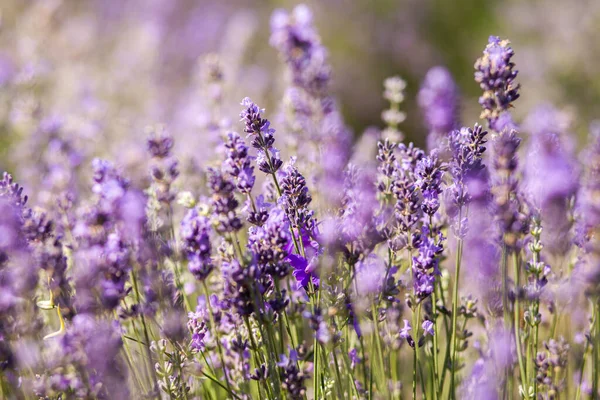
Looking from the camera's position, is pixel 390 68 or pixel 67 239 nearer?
pixel 67 239

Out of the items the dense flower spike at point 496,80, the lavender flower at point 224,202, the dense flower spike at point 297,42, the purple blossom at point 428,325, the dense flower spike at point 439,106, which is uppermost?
the dense flower spike at point 297,42

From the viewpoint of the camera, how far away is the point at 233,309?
149cm

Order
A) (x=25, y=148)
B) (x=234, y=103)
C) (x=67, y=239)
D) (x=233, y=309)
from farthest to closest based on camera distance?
(x=234, y=103)
(x=25, y=148)
(x=67, y=239)
(x=233, y=309)

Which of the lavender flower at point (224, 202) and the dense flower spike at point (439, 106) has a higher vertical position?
the dense flower spike at point (439, 106)

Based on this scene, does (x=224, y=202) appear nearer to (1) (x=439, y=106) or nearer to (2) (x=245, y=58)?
(1) (x=439, y=106)

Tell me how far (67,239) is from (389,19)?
7172 mm

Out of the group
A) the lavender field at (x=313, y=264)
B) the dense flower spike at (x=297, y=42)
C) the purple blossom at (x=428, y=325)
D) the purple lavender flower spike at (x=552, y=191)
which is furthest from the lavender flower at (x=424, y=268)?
the dense flower spike at (x=297, y=42)

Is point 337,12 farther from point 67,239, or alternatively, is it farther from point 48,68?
point 67,239

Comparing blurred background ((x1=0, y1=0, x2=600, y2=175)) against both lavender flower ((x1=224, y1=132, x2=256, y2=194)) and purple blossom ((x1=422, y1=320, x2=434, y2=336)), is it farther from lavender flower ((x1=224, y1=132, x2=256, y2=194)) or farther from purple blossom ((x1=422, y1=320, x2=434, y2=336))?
lavender flower ((x1=224, y1=132, x2=256, y2=194))

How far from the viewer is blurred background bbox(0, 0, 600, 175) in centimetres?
469

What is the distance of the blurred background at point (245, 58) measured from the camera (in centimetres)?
469

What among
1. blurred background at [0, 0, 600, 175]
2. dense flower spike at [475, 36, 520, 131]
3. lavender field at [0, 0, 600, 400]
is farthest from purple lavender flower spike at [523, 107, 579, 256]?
blurred background at [0, 0, 600, 175]

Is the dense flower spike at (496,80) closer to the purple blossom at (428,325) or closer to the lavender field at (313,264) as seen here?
the lavender field at (313,264)

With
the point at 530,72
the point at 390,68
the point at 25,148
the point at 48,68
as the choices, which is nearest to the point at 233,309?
the point at 25,148
